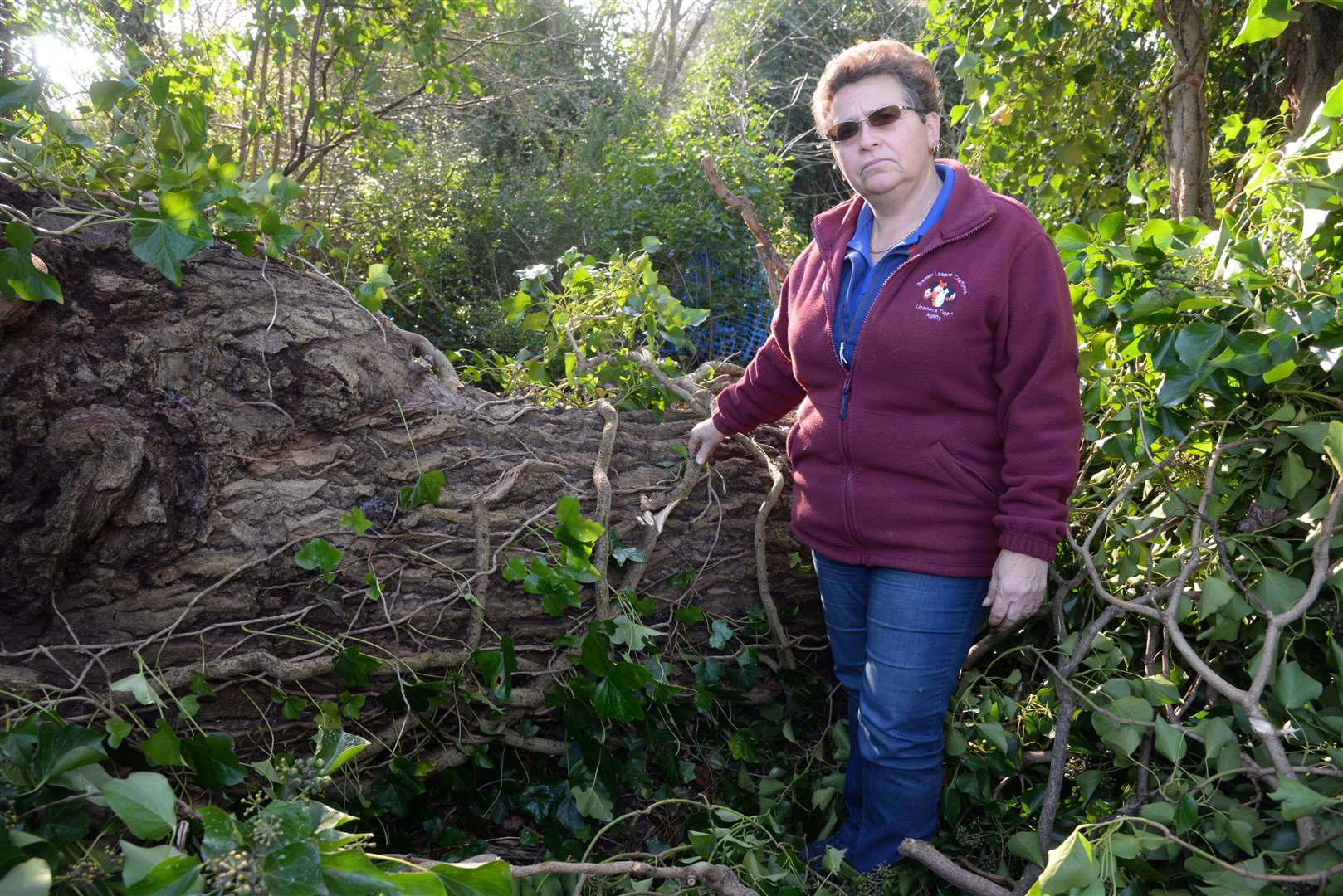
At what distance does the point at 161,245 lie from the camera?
185 centimetres

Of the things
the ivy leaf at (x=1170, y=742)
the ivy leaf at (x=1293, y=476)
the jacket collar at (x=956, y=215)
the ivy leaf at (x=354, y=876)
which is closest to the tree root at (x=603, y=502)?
the jacket collar at (x=956, y=215)

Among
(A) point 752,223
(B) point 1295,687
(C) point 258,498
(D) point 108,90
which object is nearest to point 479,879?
(C) point 258,498

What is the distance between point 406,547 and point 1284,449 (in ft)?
6.29

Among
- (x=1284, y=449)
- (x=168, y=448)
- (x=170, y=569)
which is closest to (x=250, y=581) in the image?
(x=170, y=569)

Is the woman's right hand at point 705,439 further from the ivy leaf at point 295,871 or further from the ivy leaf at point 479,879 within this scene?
the ivy leaf at point 295,871

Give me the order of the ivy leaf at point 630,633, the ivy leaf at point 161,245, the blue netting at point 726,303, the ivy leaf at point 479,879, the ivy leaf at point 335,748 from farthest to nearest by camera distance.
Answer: the blue netting at point 726,303
the ivy leaf at point 630,633
the ivy leaf at point 161,245
the ivy leaf at point 335,748
the ivy leaf at point 479,879

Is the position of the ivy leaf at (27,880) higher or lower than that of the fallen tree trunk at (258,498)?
lower

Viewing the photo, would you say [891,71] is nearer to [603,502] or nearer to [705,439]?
[705,439]

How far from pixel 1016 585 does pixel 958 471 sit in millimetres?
251

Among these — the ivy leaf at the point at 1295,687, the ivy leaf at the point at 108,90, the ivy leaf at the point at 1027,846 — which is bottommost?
the ivy leaf at the point at 1027,846

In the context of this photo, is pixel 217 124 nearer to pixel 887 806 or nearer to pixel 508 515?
pixel 508 515

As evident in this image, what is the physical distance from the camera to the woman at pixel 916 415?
1842 millimetres

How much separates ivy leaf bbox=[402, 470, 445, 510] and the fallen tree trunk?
0.02m

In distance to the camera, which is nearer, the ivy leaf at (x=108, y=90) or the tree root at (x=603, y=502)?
the ivy leaf at (x=108, y=90)
